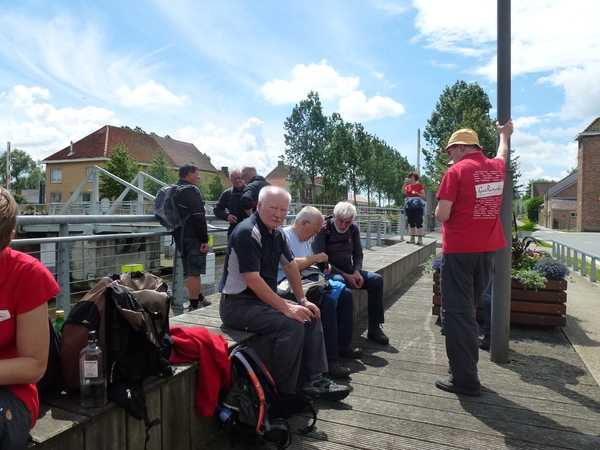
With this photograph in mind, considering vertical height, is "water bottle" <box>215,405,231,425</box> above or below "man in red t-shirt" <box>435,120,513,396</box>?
below

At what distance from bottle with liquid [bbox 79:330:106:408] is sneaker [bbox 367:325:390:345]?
122 inches

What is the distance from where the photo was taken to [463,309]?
3613mm

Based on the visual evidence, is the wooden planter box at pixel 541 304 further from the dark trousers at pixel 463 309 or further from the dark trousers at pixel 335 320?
the dark trousers at pixel 335 320

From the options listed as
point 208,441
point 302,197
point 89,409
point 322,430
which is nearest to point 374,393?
point 322,430

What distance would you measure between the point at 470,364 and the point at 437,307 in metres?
2.17

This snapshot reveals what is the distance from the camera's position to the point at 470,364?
3.54 meters

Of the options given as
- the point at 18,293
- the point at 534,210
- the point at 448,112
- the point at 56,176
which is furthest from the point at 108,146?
the point at 534,210

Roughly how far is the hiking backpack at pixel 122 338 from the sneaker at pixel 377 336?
2747 mm

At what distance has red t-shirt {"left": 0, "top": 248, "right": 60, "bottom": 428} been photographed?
179 cm

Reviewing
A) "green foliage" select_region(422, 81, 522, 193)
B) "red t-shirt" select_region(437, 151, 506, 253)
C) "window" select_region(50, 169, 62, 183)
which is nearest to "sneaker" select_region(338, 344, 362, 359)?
"red t-shirt" select_region(437, 151, 506, 253)

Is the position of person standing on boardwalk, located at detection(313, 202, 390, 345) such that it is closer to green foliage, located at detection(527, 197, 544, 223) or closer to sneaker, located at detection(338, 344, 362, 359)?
sneaker, located at detection(338, 344, 362, 359)

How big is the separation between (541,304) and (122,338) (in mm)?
4333

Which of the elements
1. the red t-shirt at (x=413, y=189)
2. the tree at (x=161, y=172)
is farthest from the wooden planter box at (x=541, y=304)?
the tree at (x=161, y=172)

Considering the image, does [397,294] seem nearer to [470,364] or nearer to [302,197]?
[470,364]
